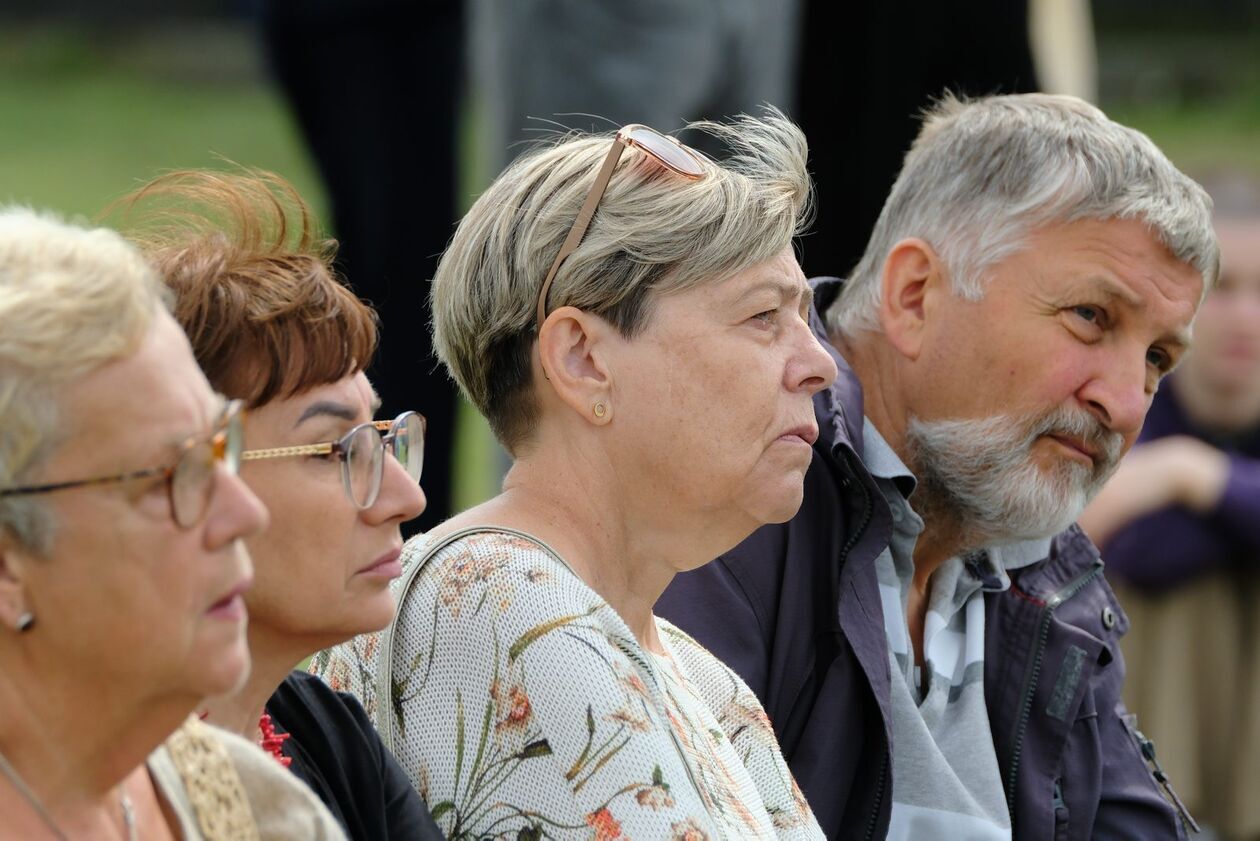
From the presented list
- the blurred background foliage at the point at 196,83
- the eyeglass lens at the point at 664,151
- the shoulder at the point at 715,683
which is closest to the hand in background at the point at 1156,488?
the shoulder at the point at 715,683

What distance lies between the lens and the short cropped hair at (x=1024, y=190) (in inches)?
115

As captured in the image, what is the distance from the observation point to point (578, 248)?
2.23 meters

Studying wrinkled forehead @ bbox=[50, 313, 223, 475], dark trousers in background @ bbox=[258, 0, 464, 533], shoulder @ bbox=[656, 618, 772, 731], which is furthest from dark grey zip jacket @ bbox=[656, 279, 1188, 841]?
dark trousers in background @ bbox=[258, 0, 464, 533]

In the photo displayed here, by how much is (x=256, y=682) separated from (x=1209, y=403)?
3.36 meters

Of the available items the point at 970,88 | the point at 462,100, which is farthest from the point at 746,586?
the point at 462,100

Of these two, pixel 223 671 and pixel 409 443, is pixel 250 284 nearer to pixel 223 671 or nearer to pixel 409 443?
pixel 409 443

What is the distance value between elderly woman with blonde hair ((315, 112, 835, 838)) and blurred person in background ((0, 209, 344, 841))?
21.1 inches

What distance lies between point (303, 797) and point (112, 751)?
21 cm

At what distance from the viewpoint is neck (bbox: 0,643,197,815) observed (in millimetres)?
1487

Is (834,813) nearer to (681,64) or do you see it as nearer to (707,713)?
(707,713)

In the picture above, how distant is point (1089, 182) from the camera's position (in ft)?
9.53

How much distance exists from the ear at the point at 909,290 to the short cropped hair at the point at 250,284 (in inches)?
47.2

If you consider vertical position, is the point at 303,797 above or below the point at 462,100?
above

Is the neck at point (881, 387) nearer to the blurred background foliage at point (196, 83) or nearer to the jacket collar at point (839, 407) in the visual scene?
the jacket collar at point (839, 407)
